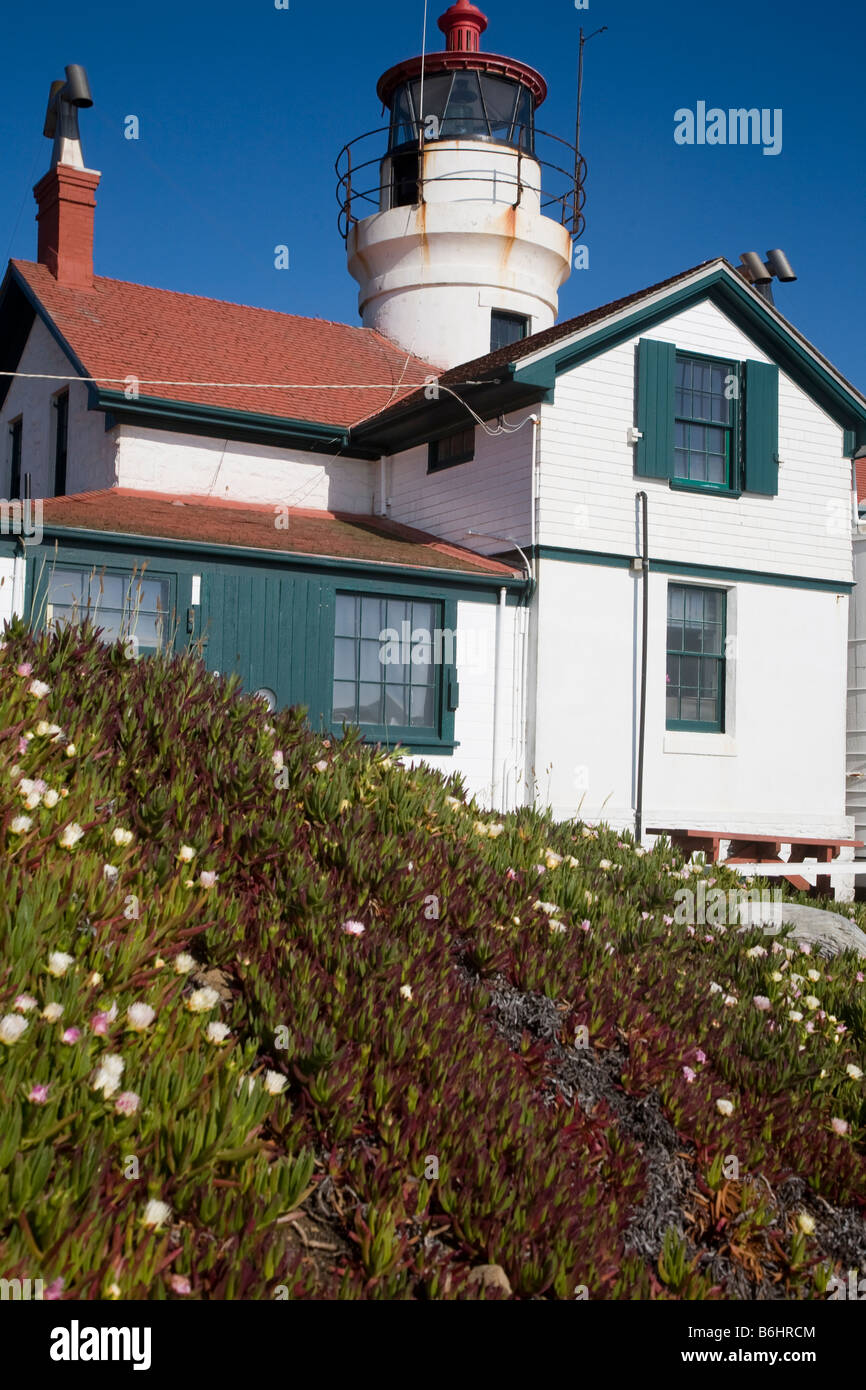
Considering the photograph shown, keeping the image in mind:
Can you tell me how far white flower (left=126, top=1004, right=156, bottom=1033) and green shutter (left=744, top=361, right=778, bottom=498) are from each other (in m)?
14.9

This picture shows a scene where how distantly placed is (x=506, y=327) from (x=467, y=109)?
177 inches

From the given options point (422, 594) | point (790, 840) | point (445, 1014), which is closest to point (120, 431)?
point (422, 594)

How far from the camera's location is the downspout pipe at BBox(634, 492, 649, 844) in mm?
15578

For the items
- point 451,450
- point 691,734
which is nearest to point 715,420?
point 451,450

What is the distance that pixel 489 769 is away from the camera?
50.3ft

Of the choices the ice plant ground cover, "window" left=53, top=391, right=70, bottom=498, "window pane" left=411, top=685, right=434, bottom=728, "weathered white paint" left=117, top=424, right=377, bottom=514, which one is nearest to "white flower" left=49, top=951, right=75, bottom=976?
→ the ice plant ground cover

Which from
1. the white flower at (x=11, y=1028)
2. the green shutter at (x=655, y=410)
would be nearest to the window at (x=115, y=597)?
the green shutter at (x=655, y=410)

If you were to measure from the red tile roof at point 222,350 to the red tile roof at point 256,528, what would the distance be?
1.55 meters

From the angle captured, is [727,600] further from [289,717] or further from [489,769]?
[289,717]

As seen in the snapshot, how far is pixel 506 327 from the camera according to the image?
2173 cm

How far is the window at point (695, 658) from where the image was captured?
53.9ft

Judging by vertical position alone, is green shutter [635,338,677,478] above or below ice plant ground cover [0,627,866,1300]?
above

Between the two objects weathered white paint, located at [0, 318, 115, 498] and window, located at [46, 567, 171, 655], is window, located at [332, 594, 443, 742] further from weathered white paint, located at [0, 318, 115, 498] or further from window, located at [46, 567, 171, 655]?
weathered white paint, located at [0, 318, 115, 498]
